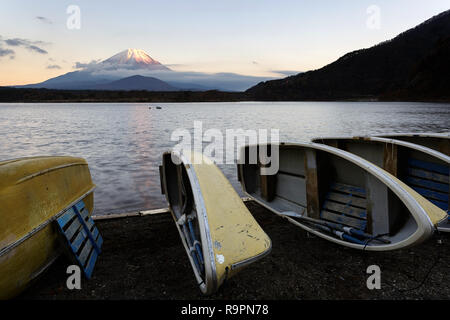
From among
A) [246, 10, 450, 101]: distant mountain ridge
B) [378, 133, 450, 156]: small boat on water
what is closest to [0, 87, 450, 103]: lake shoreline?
[246, 10, 450, 101]: distant mountain ridge

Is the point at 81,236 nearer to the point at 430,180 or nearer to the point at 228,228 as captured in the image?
the point at 228,228

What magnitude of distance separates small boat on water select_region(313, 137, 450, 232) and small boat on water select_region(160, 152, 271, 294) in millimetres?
3667

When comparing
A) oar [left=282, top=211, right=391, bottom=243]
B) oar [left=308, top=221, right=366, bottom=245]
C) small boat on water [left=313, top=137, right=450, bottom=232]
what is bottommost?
oar [left=308, top=221, right=366, bottom=245]

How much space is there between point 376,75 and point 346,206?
18026 centimetres

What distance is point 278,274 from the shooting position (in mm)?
4000

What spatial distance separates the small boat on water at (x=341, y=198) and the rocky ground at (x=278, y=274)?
15.2 inches

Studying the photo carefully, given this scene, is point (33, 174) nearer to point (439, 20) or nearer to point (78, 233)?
point (78, 233)

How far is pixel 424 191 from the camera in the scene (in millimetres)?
5449

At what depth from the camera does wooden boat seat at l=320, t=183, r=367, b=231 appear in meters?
4.68

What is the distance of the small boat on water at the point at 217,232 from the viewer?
9.55 feet

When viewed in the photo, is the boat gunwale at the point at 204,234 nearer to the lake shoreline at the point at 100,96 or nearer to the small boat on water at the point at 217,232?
the small boat on water at the point at 217,232

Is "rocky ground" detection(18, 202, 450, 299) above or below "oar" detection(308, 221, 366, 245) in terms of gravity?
below

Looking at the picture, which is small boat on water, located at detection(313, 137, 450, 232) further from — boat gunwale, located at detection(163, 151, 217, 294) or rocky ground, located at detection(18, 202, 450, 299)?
boat gunwale, located at detection(163, 151, 217, 294)

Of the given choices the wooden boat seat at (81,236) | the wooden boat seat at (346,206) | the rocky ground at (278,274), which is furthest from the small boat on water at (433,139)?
the wooden boat seat at (81,236)
